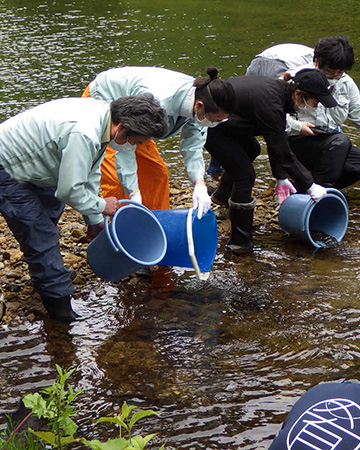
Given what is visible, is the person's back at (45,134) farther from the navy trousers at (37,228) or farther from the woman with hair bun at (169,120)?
the woman with hair bun at (169,120)

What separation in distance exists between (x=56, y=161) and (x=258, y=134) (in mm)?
Result: 1858

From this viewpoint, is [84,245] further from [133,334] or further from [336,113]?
[336,113]

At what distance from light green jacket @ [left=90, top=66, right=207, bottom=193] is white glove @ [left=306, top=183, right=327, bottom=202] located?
97cm

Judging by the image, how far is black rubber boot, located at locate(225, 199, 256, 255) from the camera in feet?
17.6

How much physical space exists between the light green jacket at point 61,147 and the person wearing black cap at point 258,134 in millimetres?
1368

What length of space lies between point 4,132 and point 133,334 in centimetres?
151

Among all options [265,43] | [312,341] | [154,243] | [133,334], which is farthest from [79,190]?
[265,43]

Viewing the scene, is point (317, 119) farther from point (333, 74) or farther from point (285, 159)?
point (285, 159)

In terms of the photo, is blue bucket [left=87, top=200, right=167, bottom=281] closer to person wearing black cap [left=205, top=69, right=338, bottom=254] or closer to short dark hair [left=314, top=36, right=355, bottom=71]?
person wearing black cap [left=205, top=69, right=338, bottom=254]

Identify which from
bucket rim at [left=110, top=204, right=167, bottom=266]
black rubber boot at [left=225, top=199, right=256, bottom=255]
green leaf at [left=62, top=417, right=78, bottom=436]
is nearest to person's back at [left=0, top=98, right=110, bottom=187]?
bucket rim at [left=110, top=204, right=167, bottom=266]

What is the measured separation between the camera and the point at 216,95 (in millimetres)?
4293

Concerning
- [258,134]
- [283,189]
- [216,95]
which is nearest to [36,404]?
[216,95]

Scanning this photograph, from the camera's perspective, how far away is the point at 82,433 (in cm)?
347

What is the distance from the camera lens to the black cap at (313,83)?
A: 478 centimetres
